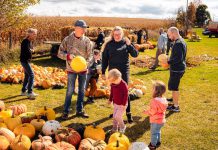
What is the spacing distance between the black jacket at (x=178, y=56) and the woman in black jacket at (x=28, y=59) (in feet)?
12.6

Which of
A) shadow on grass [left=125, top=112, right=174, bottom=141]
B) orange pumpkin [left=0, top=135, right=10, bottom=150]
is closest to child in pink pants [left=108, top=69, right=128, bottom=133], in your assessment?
shadow on grass [left=125, top=112, right=174, bottom=141]

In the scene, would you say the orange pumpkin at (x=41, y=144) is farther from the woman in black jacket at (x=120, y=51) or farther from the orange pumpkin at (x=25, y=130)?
the woman in black jacket at (x=120, y=51)

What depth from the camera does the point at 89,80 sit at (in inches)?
359

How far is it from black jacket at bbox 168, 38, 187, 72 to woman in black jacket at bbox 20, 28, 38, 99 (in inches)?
151

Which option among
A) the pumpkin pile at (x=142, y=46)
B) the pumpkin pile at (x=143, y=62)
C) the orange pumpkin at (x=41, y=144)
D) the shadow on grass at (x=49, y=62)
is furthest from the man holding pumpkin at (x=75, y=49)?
the pumpkin pile at (x=142, y=46)

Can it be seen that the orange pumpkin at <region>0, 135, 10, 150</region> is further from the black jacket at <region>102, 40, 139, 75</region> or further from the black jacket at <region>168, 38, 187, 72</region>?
the black jacket at <region>168, 38, 187, 72</region>

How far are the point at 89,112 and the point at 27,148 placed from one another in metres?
2.95

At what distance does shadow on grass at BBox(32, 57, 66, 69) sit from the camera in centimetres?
1557

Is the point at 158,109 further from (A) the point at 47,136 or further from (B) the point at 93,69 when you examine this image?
(B) the point at 93,69

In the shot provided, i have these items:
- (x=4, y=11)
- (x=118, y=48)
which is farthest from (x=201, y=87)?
(x=4, y=11)

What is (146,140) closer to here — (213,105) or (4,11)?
(213,105)

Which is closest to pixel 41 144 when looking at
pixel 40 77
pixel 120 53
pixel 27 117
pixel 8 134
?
pixel 8 134

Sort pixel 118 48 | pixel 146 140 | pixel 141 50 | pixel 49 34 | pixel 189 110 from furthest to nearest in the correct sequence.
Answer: pixel 141 50 → pixel 49 34 → pixel 189 110 → pixel 118 48 → pixel 146 140

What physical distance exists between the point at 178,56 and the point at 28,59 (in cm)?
423
